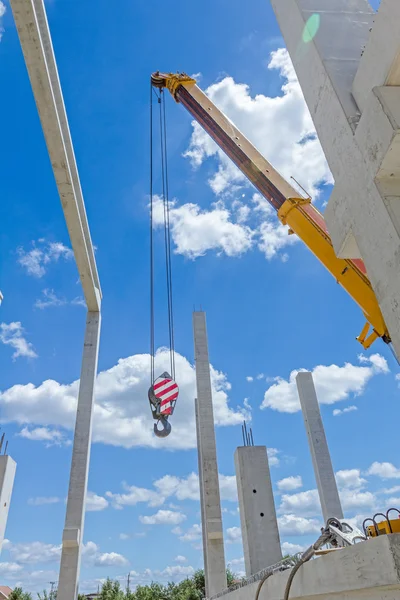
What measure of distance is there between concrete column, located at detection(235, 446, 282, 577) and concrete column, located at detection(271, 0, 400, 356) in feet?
12.2

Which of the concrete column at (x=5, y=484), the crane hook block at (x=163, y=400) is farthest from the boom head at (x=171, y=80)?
the concrete column at (x=5, y=484)

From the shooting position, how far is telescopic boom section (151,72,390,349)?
20.1 feet

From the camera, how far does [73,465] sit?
777 centimetres

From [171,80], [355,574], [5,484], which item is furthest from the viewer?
[171,80]

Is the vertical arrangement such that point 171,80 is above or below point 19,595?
above

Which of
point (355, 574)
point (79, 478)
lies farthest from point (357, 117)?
point (79, 478)

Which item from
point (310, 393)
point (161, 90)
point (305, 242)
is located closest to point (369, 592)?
point (305, 242)

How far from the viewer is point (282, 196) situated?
25.0 ft

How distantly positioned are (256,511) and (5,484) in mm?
3358

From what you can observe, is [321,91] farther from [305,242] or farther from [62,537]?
[62,537]

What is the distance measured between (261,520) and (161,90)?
9904 millimetres

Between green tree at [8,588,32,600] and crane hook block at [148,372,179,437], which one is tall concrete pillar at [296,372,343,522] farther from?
green tree at [8,588,32,600]

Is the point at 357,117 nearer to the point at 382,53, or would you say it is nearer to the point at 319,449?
the point at 382,53

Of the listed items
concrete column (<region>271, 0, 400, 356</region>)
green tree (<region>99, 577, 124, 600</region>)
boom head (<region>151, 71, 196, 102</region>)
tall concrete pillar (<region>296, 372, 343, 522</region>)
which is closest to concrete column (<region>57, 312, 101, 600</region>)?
tall concrete pillar (<region>296, 372, 343, 522</region>)
